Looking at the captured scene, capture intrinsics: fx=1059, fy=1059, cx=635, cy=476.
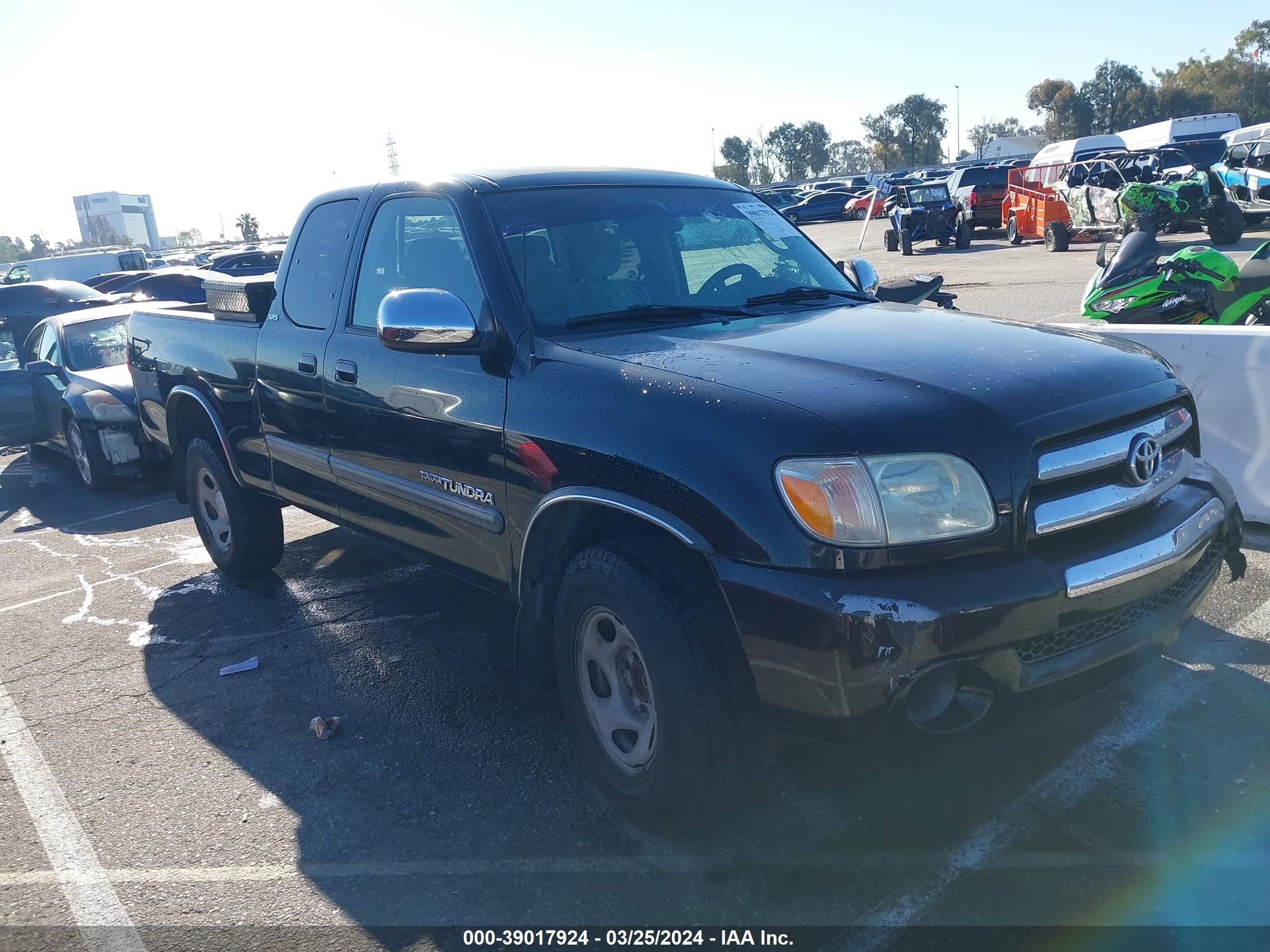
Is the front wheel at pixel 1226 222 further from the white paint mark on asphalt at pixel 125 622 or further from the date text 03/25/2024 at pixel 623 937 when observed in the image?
the date text 03/25/2024 at pixel 623 937

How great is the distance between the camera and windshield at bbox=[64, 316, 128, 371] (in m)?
9.66

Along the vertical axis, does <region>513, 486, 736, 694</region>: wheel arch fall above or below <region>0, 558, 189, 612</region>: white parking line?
above

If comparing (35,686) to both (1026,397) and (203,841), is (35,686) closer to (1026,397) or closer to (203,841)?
(203,841)

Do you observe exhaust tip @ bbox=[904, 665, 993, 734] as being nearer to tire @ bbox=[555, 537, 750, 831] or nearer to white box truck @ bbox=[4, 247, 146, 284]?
tire @ bbox=[555, 537, 750, 831]

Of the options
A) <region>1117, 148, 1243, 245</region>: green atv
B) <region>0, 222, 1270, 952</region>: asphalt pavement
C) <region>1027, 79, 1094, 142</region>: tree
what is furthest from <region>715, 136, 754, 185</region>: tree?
<region>0, 222, 1270, 952</region>: asphalt pavement

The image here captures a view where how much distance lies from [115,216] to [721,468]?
169955 millimetres

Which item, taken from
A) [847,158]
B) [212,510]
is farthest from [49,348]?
[847,158]

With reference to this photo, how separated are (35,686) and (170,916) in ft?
7.57

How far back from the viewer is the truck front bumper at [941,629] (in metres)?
2.50

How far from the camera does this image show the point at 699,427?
9.09ft

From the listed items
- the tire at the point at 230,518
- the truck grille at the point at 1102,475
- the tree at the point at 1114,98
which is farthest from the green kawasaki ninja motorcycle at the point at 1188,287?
the tree at the point at 1114,98

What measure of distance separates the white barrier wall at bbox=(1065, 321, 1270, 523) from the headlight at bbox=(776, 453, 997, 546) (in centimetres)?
303

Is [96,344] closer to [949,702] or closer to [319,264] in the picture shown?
[319,264]

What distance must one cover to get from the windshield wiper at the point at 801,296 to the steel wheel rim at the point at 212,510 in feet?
11.0
